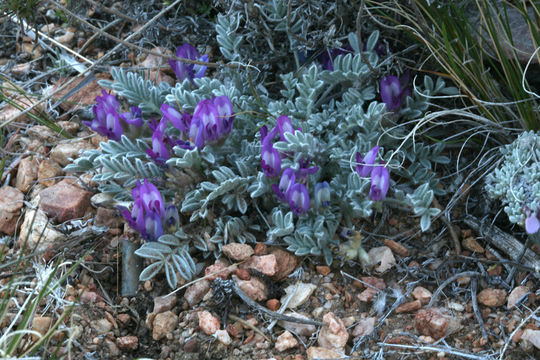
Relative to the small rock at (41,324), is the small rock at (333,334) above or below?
below

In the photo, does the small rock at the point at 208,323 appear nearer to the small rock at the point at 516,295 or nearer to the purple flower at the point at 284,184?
the purple flower at the point at 284,184

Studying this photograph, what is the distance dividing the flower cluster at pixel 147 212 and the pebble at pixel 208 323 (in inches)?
13.8

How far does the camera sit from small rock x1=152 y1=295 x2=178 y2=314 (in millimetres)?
2311

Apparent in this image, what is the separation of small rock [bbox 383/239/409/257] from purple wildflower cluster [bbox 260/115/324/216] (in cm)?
30

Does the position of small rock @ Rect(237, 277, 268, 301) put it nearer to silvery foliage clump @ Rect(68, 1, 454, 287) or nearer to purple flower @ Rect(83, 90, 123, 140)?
silvery foliage clump @ Rect(68, 1, 454, 287)

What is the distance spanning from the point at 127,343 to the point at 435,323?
39.7 inches

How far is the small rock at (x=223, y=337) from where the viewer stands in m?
2.17

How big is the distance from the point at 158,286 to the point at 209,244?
0.78ft

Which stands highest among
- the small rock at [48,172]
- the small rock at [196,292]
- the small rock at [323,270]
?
the small rock at [48,172]

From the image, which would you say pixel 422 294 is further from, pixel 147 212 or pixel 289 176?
pixel 147 212

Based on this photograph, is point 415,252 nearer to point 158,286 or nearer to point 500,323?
point 500,323

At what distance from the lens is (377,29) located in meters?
2.90

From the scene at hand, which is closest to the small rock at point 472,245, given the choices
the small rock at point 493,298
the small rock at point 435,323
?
the small rock at point 493,298

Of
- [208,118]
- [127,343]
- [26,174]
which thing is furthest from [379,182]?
[26,174]
